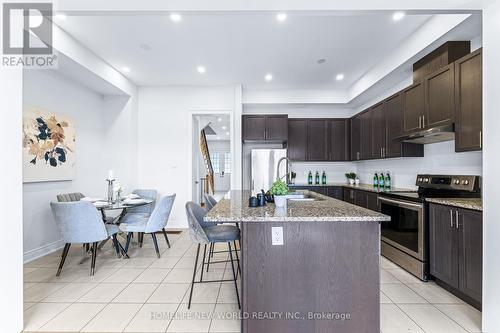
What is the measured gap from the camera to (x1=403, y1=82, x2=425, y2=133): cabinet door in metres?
3.18

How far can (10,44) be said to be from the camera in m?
1.84

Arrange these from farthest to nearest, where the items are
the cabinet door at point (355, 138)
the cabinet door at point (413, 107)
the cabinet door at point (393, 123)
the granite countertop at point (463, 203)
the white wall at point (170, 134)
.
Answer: the white wall at point (170, 134) < the cabinet door at point (355, 138) < the cabinet door at point (393, 123) < the cabinet door at point (413, 107) < the granite countertop at point (463, 203)

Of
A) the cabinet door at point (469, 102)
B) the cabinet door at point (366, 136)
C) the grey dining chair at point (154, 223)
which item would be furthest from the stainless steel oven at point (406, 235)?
the grey dining chair at point (154, 223)

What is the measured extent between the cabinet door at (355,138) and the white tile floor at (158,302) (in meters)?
2.38

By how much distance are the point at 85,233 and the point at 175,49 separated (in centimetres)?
268

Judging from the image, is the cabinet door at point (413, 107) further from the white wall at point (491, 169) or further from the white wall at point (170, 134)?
the white wall at point (170, 134)

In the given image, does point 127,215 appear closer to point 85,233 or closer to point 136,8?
point 85,233

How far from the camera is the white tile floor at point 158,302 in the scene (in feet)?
6.68

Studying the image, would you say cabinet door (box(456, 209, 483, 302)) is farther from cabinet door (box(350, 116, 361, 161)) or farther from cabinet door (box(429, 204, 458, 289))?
cabinet door (box(350, 116, 361, 161))

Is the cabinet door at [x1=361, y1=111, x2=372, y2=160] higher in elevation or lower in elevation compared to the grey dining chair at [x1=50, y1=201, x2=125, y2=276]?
higher

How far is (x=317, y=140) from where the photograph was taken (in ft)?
17.9

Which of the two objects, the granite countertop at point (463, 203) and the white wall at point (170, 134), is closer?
the granite countertop at point (463, 203)

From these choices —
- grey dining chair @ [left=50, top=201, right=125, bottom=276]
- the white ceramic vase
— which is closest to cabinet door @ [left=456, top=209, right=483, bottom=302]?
the white ceramic vase

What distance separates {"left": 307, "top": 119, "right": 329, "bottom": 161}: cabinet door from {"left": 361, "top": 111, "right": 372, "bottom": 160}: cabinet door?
78cm
